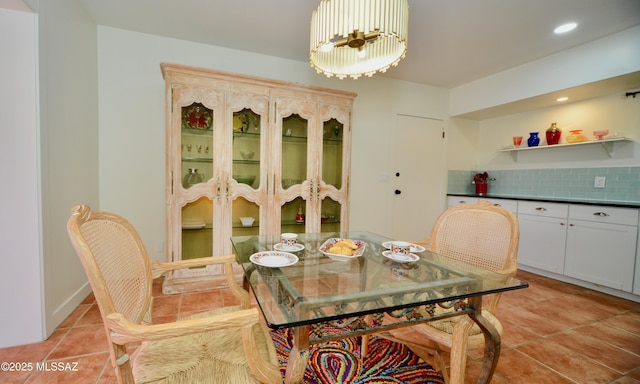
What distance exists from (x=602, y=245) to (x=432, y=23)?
2717mm

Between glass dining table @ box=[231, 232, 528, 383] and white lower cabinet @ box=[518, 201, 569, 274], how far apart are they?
2.56 m

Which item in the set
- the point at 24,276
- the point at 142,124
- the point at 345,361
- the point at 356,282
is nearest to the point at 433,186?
the point at 345,361

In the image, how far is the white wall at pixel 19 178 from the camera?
5.29ft

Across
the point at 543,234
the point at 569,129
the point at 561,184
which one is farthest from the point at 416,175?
the point at 569,129

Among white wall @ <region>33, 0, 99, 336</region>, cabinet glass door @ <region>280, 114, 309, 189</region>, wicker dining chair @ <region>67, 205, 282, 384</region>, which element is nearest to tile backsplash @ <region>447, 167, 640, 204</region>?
cabinet glass door @ <region>280, 114, 309, 189</region>

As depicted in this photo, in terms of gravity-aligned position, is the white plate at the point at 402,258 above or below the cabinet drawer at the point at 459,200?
below

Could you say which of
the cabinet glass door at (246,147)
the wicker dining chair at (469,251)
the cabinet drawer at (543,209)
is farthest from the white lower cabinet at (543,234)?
the cabinet glass door at (246,147)

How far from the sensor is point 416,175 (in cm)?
396

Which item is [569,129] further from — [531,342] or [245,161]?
[245,161]

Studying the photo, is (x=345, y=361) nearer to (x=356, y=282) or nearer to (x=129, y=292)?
(x=356, y=282)

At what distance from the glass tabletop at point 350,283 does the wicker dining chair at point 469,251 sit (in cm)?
17

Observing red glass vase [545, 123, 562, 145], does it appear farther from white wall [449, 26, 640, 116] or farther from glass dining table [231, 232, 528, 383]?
glass dining table [231, 232, 528, 383]

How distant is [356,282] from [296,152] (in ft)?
6.61

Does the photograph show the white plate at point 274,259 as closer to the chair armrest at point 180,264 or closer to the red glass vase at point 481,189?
the chair armrest at point 180,264
